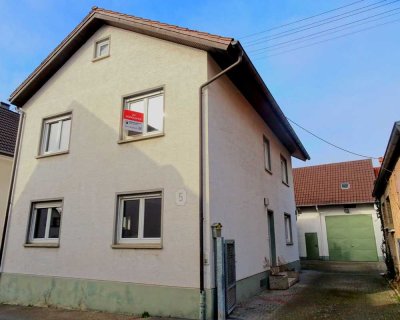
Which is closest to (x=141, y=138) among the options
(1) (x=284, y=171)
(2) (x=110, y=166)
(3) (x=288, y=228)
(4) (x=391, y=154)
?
(2) (x=110, y=166)

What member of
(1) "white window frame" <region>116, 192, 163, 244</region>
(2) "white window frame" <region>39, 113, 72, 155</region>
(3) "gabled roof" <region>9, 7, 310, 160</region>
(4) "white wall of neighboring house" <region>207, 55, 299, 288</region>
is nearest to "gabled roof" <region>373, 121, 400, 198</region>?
(3) "gabled roof" <region>9, 7, 310, 160</region>

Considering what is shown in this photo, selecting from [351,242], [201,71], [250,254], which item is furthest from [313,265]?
[201,71]

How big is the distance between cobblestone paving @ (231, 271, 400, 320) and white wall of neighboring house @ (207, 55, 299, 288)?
3.01 feet

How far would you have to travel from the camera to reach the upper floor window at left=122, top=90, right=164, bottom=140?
8297 millimetres

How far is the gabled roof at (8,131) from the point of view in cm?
1351

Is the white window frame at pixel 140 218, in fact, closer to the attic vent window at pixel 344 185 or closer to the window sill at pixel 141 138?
the window sill at pixel 141 138

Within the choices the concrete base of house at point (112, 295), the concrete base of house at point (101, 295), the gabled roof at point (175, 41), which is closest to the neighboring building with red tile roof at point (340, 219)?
the gabled roof at point (175, 41)

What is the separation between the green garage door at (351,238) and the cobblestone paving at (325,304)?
28.0 feet

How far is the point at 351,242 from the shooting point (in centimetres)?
1923

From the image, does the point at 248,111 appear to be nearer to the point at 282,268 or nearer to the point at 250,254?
the point at 250,254

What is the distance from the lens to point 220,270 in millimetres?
6727

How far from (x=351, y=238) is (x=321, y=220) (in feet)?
6.46

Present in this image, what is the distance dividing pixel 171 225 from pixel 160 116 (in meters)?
2.83

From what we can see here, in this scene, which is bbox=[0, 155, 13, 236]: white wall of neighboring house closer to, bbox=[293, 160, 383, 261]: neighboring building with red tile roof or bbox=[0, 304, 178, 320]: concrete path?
bbox=[0, 304, 178, 320]: concrete path
